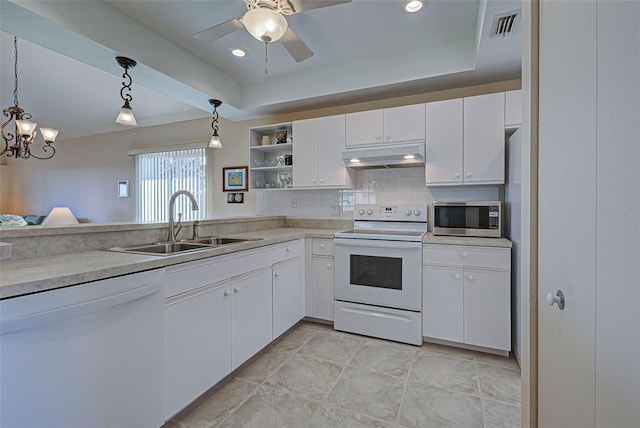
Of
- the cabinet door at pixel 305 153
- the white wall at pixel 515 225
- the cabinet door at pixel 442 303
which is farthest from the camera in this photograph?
the cabinet door at pixel 305 153

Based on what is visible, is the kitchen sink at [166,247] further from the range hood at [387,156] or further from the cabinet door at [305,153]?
the range hood at [387,156]

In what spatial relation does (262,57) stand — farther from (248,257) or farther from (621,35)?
(621,35)

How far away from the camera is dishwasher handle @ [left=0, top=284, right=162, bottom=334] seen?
3.12 ft

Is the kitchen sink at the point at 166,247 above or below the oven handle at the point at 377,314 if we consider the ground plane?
above

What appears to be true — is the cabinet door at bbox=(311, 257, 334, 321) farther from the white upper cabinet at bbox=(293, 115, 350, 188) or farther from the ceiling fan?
the ceiling fan

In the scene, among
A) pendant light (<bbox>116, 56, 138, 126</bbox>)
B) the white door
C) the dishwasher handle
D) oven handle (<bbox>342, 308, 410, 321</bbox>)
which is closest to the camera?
the white door

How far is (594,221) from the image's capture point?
2.27ft

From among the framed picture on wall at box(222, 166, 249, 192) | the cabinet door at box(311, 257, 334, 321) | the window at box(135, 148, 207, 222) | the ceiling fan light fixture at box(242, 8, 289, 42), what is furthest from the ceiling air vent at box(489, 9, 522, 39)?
the window at box(135, 148, 207, 222)

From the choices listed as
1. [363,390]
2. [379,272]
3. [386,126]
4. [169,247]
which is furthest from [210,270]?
[386,126]

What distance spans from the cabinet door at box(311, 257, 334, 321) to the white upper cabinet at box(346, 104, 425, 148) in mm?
1213

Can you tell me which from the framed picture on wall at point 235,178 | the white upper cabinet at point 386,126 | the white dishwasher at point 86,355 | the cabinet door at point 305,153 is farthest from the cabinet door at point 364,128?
the white dishwasher at point 86,355

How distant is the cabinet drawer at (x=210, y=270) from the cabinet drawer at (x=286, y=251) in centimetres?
17

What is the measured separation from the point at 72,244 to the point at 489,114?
3064 mm

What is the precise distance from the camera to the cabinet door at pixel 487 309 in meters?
2.20
